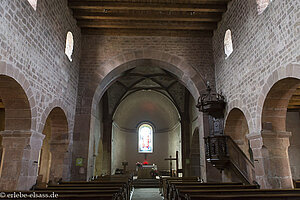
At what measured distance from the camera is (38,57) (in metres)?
7.08

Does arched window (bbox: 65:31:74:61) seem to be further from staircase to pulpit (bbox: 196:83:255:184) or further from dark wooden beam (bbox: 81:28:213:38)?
staircase to pulpit (bbox: 196:83:255:184)

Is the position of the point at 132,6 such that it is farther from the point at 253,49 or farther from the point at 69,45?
the point at 253,49

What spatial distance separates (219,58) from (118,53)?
15.3ft

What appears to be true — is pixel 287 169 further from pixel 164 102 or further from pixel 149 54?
pixel 164 102

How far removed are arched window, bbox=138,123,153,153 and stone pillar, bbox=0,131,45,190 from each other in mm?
17683

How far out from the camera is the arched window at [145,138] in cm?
2417

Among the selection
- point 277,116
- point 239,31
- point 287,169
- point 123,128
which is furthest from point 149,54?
point 123,128

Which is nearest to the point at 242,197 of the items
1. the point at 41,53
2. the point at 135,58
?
the point at 41,53

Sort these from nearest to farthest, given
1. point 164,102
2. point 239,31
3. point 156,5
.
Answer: point 239,31 → point 156,5 → point 164,102

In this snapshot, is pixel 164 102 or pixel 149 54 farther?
pixel 164 102

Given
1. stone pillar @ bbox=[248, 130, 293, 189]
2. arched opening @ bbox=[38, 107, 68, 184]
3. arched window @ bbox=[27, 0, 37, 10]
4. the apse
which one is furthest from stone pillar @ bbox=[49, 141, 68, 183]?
the apse

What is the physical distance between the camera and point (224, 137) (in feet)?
29.6

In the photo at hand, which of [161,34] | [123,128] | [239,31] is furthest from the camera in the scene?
[123,128]

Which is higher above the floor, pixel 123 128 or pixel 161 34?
pixel 161 34
